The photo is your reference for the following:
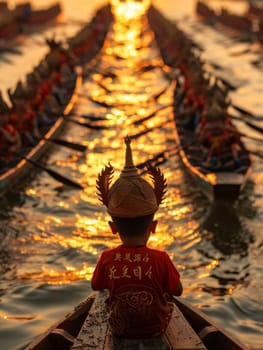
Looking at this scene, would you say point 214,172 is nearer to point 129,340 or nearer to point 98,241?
point 98,241

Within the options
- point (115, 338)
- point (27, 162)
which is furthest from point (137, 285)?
point (27, 162)

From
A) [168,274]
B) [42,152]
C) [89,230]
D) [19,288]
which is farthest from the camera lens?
[42,152]

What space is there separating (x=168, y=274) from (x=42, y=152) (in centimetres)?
1365

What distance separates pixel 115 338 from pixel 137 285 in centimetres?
76

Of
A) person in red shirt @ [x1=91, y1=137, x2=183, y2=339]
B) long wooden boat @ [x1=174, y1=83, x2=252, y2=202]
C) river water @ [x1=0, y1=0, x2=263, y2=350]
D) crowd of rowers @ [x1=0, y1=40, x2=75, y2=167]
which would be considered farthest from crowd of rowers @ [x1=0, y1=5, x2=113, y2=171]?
person in red shirt @ [x1=91, y1=137, x2=183, y2=339]

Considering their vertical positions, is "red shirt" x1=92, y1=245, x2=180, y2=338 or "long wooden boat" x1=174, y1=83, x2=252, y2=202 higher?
"red shirt" x1=92, y1=245, x2=180, y2=338

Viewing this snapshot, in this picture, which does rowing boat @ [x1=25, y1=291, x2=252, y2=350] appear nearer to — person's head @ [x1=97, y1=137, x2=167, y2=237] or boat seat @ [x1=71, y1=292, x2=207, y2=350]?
boat seat @ [x1=71, y1=292, x2=207, y2=350]

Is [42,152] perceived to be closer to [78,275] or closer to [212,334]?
[78,275]

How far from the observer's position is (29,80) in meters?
21.6

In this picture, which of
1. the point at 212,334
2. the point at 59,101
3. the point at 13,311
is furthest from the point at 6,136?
the point at 212,334

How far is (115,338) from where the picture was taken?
6629 millimetres

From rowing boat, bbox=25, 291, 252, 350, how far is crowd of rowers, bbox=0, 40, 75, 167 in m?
9.44

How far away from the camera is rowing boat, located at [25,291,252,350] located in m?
6.54

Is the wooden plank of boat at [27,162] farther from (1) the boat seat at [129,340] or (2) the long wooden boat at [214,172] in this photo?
(1) the boat seat at [129,340]
